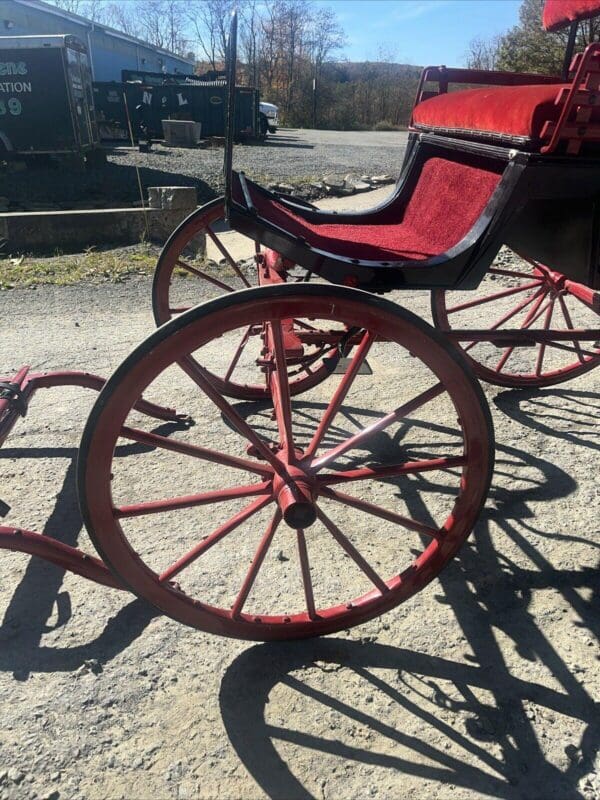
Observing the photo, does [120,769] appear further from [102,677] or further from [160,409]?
[160,409]

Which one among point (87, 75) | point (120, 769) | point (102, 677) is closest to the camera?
point (120, 769)

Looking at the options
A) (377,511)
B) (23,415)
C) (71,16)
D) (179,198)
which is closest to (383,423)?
(377,511)

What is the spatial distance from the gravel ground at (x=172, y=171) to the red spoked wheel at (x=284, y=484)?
6.43 meters

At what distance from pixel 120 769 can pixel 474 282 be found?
67.3 inches

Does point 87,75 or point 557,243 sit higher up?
point 87,75

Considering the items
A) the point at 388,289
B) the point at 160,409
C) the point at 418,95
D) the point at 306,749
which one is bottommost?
the point at 306,749

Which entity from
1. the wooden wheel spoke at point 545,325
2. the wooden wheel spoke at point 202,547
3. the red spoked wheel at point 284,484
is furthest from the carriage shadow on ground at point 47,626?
the wooden wheel spoke at point 545,325

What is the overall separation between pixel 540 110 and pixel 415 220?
883 millimetres

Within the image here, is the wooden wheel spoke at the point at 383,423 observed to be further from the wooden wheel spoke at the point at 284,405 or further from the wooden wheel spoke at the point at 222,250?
the wooden wheel spoke at the point at 222,250

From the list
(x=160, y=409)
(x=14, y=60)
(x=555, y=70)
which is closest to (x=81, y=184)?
(x=14, y=60)

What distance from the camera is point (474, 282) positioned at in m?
1.96

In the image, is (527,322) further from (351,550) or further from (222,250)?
(351,550)

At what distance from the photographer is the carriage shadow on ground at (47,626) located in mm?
1859

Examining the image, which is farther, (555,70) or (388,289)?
(555,70)
